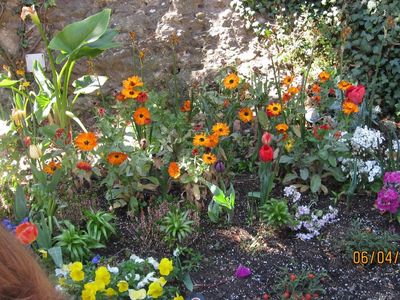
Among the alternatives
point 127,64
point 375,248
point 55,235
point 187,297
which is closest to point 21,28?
point 127,64

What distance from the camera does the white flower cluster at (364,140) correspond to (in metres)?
2.96

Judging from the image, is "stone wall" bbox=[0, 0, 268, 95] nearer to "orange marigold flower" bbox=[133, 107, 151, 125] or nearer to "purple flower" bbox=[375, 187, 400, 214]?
"orange marigold flower" bbox=[133, 107, 151, 125]

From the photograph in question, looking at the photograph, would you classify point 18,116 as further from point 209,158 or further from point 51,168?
point 209,158

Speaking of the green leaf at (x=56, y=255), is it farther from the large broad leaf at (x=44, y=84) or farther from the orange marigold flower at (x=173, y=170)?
the large broad leaf at (x=44, y=84)

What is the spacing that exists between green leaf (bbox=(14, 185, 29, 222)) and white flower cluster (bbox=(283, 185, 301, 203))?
1.39 metres

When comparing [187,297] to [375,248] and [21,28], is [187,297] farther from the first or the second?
[21,28]

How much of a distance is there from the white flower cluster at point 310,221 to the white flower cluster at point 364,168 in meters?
0.25

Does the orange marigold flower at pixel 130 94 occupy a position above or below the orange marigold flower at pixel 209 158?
above

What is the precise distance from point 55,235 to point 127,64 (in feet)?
6.78

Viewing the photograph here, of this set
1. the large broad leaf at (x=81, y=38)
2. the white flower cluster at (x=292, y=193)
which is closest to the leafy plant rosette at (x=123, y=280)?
the white flower cluster at (x=292, y=193)

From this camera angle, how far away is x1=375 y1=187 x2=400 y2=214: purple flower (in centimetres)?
267

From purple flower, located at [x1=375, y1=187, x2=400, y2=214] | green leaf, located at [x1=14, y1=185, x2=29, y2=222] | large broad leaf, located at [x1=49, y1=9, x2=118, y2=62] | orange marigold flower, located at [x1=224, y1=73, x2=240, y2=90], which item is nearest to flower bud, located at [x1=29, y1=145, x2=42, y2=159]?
green leaf, located at [x1=14, y1=185, x2=29, y2=222]
